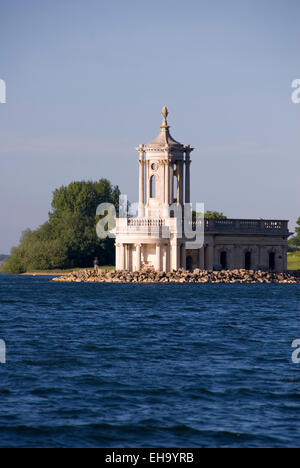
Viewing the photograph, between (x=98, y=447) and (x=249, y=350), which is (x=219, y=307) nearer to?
(x=249, y=350)

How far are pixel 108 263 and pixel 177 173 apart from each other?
32.7 m

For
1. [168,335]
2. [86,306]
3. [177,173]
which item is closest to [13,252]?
[177,173]

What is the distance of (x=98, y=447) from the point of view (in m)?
21.4

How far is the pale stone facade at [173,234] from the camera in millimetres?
87312

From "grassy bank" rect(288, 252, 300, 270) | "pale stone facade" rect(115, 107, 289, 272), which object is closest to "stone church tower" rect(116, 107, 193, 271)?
"pale stone facade" rect(115, 107, 289, 272)

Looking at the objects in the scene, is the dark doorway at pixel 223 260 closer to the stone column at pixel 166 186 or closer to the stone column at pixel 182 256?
the stone column at pixel 182 256

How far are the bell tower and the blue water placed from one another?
38.0 m

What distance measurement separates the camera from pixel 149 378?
2923cm

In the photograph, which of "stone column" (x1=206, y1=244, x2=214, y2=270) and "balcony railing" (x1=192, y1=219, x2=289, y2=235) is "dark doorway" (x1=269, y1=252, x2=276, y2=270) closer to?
"balcony railing" (x1=192, y1=219, x2=289, y2=235)

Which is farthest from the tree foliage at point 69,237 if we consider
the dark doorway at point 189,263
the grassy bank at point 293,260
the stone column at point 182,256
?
the stone column at point 182,256

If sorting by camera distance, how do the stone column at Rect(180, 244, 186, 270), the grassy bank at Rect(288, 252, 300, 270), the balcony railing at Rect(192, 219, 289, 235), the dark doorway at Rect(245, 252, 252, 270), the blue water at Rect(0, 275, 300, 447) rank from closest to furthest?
1. the blue water at Rect(0, 275, 300, 447)
2. the stone column at Rect(180, 244, 186, 270)
3. the balcony railing at Rect(192, 219, 289, 235)
4. the dark doorway at Rect(245, 252, 252, 270)
5. the grassy bank at Rect(288, 252, 300, 270)

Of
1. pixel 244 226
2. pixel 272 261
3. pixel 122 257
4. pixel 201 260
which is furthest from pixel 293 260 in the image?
pixel 122 257

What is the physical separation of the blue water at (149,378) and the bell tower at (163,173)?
38.0m

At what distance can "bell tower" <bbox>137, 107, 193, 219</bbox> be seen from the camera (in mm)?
91375
